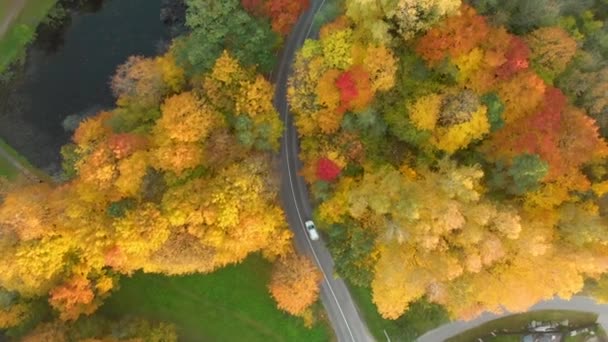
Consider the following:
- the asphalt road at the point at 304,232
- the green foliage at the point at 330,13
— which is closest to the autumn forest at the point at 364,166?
the green foliage at the point at 330,13

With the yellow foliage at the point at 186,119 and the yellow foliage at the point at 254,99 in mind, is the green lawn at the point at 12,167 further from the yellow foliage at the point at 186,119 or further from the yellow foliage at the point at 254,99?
the yellow foliage at the point at 254,99

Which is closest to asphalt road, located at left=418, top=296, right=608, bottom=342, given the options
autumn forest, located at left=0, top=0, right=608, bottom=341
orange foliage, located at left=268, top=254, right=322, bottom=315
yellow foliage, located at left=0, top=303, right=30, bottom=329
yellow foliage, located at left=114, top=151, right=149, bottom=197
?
autumn forest, located at left=0, top=0, right=608, bottom=341

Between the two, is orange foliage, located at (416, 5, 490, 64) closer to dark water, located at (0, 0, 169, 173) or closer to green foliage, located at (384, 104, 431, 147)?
green foliage, located at (384, 104, 431, 147)

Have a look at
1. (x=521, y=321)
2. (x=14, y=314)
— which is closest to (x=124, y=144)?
(x=14, y=314)

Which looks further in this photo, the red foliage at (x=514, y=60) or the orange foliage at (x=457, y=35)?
the red foliage at (x=514, y=60)

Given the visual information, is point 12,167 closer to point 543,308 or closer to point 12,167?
point 12,167

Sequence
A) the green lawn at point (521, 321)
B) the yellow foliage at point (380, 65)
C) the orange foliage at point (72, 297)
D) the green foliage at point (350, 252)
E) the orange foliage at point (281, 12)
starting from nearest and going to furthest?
the yellow foliage at point (380, 65), the orange foliage at point (72, 297), the green foliage at point (350, 252), the orange foliage at point (281, 12), the green lawn at point (521, 321)
